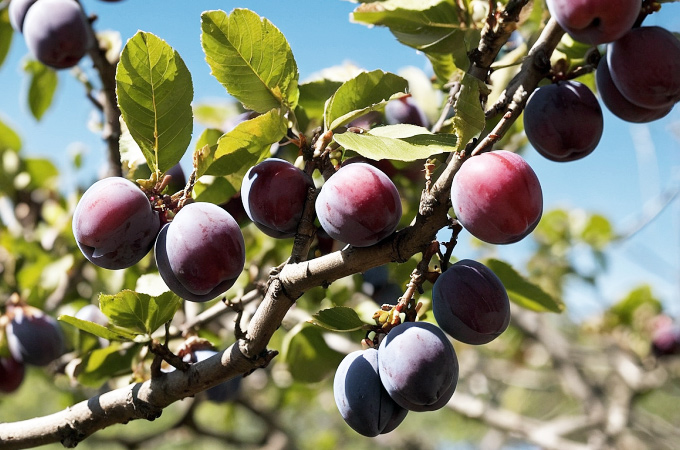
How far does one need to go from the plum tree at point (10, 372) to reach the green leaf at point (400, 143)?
107cm

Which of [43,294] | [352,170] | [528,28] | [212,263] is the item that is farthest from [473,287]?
[43,294]

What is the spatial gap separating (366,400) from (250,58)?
0.45 m

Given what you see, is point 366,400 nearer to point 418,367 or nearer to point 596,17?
point 418,367

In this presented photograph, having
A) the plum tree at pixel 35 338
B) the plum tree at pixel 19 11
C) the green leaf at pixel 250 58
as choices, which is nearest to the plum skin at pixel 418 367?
the green leaf at pixel 250 58

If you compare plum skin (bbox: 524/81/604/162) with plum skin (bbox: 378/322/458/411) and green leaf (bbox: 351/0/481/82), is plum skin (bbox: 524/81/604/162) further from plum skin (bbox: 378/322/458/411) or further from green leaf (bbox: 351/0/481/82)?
plum skin (bbox: 378/322/458/411)

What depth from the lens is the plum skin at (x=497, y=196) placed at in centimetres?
64

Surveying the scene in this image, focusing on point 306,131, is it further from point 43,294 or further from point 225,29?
point 43,294

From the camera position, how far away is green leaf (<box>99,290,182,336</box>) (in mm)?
836

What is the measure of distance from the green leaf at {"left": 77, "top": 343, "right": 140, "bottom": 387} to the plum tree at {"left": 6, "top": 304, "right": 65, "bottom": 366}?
0.28 metres

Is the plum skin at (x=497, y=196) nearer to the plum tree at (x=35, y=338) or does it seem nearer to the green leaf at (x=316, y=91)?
the green leaf at (x=316, y=91)

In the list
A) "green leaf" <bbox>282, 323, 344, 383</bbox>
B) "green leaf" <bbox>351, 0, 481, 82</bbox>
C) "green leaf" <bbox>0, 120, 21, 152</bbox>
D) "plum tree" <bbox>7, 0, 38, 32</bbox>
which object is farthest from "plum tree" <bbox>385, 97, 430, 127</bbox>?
"green leaf" <bbox>0, 120, 21, 152</bbox>

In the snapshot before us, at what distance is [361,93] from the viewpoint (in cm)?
84

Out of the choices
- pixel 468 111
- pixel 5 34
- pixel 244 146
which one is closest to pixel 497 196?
pixel 468 111

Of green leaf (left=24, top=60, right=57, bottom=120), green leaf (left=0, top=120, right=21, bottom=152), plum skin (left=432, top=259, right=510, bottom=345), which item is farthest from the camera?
green leaf (left=0, top=120, right=21, bottom=152)
